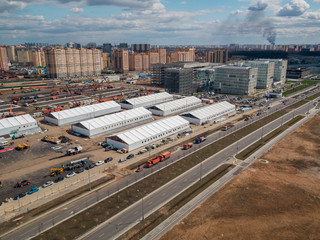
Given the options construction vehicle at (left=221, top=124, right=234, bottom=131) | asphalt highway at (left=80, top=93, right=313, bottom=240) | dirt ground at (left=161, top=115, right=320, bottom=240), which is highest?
construction vehicle at (left=221, top=124, right=234, bottom=131)

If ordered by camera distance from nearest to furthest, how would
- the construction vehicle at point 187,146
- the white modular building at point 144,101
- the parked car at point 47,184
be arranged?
the parked car at point 47,184 → the construction vehicle at point 187,146 → the white modular building at point 144,101

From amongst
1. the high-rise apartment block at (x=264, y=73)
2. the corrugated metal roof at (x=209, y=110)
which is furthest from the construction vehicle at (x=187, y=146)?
the high-rise apartment block at (x=264, y=73)

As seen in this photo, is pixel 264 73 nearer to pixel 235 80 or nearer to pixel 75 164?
pixel 235 80

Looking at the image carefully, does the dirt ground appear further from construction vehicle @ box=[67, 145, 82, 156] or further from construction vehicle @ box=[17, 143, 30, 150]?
construction vehicle @ box=[17, 143, 30, 150]

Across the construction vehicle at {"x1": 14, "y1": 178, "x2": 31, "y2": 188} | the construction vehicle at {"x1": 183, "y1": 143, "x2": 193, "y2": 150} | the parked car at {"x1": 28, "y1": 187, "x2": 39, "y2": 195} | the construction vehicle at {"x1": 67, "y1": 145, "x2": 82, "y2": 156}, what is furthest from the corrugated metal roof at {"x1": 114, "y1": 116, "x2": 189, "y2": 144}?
the parked car at {"x1": 28, "y1": 187, "x2": 39, "y2": 195}

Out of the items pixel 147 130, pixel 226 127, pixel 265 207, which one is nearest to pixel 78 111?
pixel 147 130

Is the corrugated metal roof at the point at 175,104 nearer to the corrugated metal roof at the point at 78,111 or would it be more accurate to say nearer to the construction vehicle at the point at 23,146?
the corrugated metal roof at the point at 78,111
